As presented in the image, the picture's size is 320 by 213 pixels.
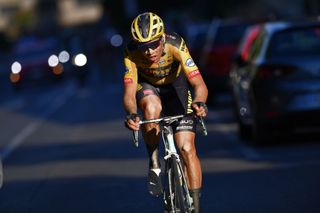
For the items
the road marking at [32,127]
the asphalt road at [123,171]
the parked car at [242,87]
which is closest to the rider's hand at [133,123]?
the asphalt road at [123,171]

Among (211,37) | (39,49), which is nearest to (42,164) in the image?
(211,37)

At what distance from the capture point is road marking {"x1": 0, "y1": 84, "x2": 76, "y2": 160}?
755 inches

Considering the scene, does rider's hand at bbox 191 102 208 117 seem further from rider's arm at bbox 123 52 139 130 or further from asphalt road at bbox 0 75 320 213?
asphalt road at bbox 0 75 320 213

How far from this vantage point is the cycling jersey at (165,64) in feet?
29.5

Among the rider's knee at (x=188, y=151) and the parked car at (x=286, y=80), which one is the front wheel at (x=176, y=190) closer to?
the rider's knee at (x=188, y=151)

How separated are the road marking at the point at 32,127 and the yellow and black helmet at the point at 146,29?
30.7 ft

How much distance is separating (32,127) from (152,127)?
15.2 m

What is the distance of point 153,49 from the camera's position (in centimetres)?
867

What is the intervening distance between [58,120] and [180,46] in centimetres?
1678

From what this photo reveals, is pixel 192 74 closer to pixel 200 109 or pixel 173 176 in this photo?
pixel 200 109

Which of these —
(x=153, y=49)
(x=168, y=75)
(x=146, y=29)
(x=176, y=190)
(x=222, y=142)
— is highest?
(x=146, y=29)

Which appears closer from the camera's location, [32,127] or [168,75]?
[168,75]

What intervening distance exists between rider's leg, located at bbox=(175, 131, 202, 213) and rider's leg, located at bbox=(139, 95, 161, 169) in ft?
0.88

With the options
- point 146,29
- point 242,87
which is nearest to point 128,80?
point 146,29
